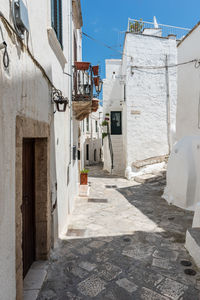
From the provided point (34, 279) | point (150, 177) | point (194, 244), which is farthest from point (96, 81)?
point (150, 177)

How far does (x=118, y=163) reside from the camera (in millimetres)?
16391

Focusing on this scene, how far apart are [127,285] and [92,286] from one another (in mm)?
530

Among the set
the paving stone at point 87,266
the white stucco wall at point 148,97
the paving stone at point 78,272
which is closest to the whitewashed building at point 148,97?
the white stucco wall at point 148,97

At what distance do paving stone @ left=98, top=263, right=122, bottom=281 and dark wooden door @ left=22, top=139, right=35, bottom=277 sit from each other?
1.22 meters

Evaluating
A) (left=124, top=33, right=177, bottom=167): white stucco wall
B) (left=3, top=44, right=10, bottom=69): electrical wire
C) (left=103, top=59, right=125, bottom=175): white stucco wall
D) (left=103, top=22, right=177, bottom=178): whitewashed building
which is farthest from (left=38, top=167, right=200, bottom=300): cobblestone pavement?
(left=103, top=59, right=125, bottom=175): white stucco wall

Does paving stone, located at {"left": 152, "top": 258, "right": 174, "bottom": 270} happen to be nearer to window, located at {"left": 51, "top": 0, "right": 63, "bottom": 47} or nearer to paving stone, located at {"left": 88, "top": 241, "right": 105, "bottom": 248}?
paving stone, located at {"left": 88, "top": 241, "right": 105, "bottom": 248}

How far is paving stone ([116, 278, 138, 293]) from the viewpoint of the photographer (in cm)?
312

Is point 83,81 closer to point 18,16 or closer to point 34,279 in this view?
point 18,16

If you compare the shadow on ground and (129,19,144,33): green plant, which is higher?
(129,19,144,33): green plant

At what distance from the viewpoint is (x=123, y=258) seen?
13.1ft

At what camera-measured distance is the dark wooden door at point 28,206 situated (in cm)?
331

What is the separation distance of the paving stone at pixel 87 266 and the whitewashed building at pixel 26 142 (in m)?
0.65

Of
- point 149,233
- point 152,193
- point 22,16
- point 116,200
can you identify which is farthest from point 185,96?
point 22,16

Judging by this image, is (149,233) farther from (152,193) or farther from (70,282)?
(152,193)
